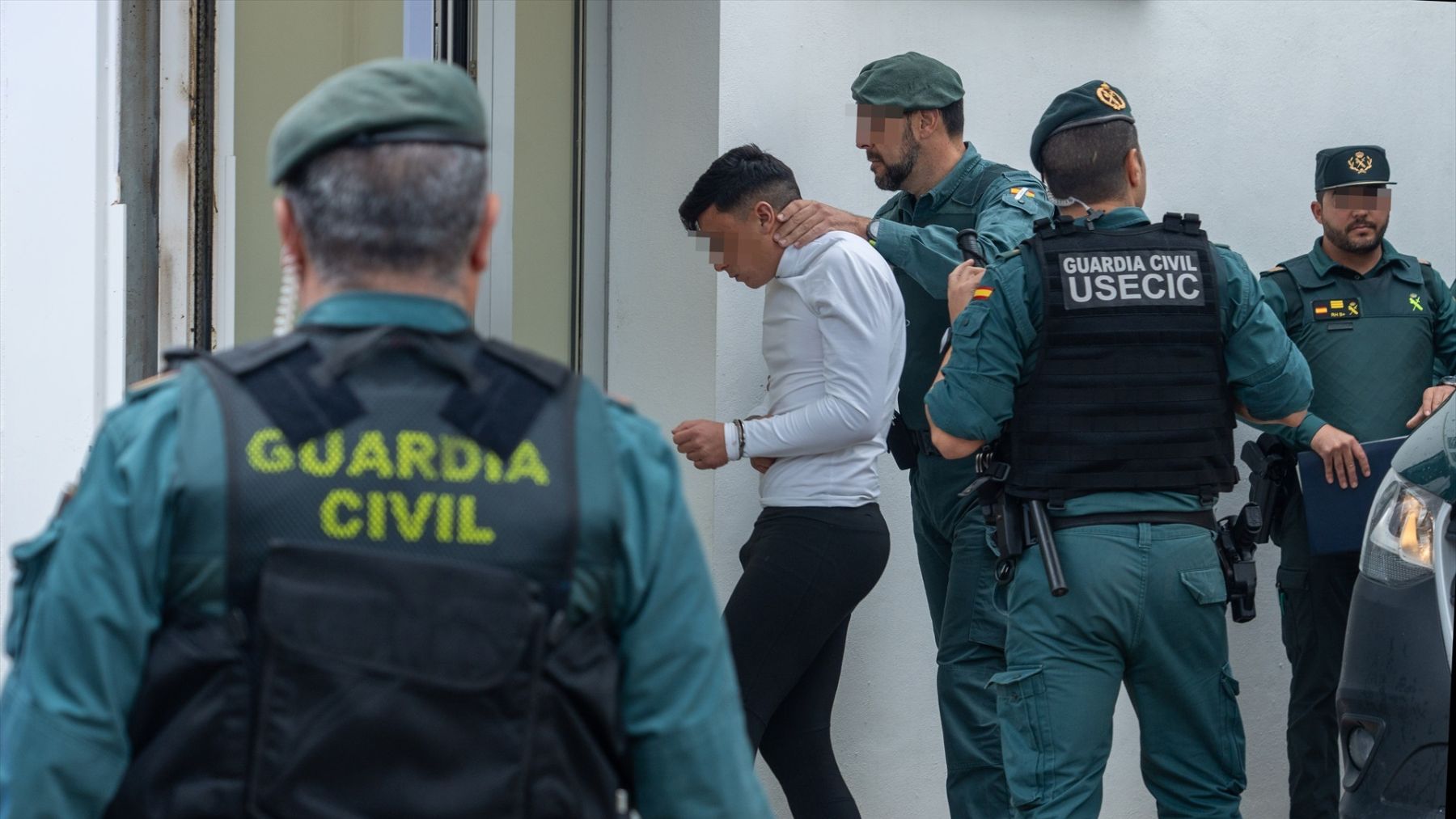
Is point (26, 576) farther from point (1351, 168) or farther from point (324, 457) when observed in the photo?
point (1351, 168)

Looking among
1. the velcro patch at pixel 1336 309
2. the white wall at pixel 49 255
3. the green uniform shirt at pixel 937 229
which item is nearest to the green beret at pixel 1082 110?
the green uniform shirt at pixel 937 229

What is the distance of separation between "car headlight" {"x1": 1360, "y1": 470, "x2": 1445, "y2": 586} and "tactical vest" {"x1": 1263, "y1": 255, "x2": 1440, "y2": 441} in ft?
5.91

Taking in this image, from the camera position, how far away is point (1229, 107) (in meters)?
5.68

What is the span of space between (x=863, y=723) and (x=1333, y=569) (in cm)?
159

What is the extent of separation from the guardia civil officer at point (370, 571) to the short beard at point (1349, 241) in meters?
4.29

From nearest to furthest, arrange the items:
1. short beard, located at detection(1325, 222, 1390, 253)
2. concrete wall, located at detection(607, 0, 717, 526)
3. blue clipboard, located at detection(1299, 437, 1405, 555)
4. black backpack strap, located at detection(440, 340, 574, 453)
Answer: black backpack strap, located at detection(440, 340, 574, 453) → concrete wall, located at detection(607, 0, 717, 526) → blue clipboard, located at detection(1299, 437, 1405, 555) → short beard, located at detection(1325, 222, 1390, 253)

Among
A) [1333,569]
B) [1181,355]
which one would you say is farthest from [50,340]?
[1333,569]

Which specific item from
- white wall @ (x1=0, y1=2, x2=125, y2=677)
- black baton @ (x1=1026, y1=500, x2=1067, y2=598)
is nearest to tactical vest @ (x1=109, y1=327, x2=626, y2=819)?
white wall @ (x1=0, y1=2, x2=125, y2=677)

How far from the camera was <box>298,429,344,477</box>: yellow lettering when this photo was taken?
1676 millimetres

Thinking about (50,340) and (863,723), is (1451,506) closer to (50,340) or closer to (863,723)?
(863,723)

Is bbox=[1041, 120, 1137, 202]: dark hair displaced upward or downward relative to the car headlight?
upward

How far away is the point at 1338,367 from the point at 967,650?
1.89 meters

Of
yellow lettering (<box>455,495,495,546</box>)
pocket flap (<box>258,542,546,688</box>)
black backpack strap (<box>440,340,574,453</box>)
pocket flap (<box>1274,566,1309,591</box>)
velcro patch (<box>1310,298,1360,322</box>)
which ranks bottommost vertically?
pocket flap (<box>1274,566,1309,591</box>)

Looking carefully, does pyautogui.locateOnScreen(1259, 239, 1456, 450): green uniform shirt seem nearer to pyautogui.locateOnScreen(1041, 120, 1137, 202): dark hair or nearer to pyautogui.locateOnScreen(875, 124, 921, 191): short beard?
pyautogui.locateOnScreen(875, 124, 921, 191): short beard
